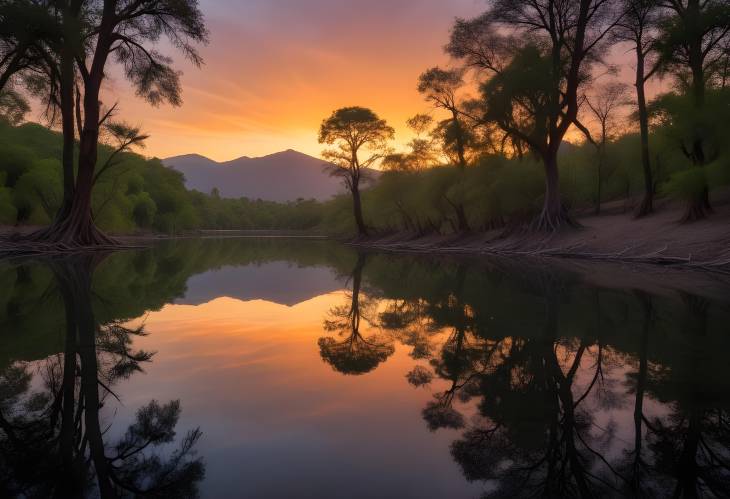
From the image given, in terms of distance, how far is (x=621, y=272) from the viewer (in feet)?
43.1

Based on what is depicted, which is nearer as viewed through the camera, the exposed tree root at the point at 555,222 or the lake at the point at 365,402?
the lake at the point at 365,402

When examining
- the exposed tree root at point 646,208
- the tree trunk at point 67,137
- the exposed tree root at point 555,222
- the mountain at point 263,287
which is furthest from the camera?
the exposed tree root at point 646,208

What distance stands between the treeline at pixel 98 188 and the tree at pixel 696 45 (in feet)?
82.7

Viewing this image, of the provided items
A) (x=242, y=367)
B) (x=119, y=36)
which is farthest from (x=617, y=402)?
(x=119, y=36)

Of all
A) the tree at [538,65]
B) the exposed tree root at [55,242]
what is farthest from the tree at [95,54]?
the tree at [538,65]

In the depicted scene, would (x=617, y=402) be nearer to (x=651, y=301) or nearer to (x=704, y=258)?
(x=651, y=301)

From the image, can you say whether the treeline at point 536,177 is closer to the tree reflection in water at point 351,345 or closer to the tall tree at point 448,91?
the tall tree at point 448,91

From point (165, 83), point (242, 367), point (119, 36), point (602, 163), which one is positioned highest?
point (119, 36)

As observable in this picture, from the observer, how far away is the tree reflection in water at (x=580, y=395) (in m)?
2.39

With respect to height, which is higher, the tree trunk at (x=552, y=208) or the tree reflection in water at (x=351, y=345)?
the tree trunk at (x=552, y=208)

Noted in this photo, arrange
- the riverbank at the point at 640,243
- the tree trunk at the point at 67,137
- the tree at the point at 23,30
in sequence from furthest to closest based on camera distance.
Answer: the tree trunk at the point at 67,137, the tree at the point at 23,30, the riverbank at the point at 640,243

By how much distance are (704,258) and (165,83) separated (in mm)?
23882

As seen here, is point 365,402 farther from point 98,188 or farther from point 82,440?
point 98,188

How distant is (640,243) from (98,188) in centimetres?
4028
